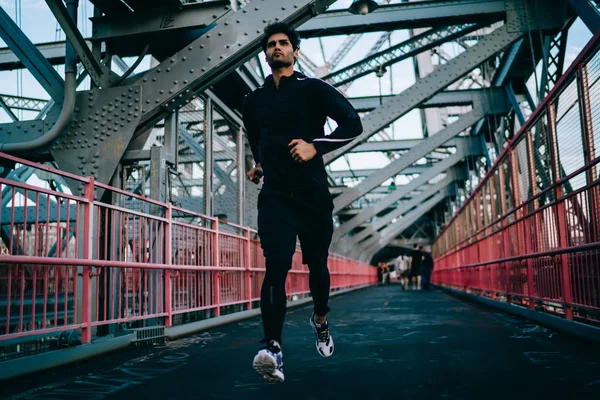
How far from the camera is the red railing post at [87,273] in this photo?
4614 mm

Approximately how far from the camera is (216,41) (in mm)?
7656

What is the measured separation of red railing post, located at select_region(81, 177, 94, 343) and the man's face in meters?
2.12

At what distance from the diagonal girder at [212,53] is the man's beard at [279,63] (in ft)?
14.1

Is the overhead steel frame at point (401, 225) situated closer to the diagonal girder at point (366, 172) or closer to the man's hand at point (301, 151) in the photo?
the diagonal girder at point (366, 172)

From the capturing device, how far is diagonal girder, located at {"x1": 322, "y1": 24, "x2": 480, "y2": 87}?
13609 mm

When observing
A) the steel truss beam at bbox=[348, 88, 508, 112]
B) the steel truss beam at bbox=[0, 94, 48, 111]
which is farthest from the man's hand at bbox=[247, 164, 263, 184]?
the steel truss beam at bbox=[348, 88, 508, 112]

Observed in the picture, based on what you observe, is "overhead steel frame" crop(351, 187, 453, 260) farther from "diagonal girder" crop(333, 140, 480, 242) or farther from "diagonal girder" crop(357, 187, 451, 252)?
"diagonal girder" crop(333, 140, 480, 242)

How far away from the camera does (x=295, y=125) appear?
3445 mm

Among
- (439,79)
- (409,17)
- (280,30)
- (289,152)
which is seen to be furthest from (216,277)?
(439,79)

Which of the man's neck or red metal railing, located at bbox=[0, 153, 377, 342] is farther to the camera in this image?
red metal railing, located at bbox=[0, 153, 377, 342]

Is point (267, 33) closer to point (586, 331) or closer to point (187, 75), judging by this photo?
point (586, 331)

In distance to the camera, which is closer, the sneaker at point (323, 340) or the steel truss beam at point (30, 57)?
the sneaker at point (323, 340)

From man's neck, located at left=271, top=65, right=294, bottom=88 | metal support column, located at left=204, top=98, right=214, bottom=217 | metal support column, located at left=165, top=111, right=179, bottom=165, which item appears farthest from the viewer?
metal support column, located at left=204, top=98, right=214, bottom=217

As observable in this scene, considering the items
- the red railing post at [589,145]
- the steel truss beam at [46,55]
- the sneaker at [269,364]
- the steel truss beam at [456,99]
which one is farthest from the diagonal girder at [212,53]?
the steel truss beam at [456,99]
